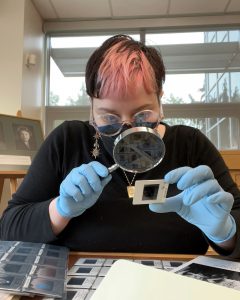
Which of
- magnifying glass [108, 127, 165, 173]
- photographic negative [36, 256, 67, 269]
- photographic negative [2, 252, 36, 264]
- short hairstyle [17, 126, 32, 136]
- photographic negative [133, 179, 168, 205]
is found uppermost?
short hairstyle [17, 126, 32, 136]

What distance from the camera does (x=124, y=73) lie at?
2.71ft

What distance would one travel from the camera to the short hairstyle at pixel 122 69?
82cm

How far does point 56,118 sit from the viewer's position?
3574 millimetres

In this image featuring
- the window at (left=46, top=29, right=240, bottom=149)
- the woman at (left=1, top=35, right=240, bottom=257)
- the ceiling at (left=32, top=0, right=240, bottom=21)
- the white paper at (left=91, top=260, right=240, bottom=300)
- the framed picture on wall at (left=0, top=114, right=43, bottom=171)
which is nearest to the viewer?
the white paper at (left=91, top=260, right=240, bottom=300)

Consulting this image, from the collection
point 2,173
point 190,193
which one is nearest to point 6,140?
point 2,173

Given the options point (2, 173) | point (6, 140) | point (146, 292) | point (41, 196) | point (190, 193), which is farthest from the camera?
point (6, 140)

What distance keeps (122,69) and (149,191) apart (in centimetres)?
36

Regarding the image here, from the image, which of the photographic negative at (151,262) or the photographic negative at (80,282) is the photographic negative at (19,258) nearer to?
the photographic negative at (80,282)

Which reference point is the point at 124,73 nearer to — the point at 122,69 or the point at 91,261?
the point at 122,69

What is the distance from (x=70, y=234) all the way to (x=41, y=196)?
141 millimetres

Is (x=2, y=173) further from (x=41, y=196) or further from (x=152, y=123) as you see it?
(x=152, y=123)

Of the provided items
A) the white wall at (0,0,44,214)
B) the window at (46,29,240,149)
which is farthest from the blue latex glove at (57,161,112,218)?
the window at (46,29,240,149)

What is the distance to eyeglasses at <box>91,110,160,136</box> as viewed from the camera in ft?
2.60

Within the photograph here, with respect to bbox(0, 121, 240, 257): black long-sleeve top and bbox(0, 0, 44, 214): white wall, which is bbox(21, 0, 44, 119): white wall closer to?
bbox(0, 0, 44, 214): white wall
